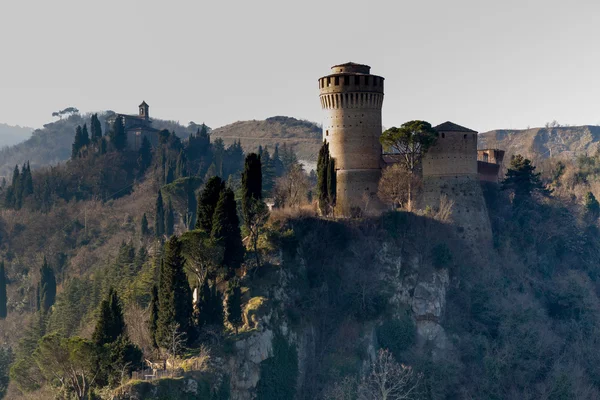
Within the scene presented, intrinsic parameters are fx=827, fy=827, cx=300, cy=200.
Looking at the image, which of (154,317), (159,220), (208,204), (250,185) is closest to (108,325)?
(154,317)

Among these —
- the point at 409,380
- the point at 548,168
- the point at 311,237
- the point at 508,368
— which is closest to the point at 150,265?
the point at 311,237

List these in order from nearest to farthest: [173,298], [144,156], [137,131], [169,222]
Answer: [173,298]
[169,222]
[144,156]
[137,131]

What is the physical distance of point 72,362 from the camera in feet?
130

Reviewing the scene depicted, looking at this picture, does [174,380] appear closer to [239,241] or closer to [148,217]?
[239,241]

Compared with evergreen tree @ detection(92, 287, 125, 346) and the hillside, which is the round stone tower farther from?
the hillside

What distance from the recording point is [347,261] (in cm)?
5106

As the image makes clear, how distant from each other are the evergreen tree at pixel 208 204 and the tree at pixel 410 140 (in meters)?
12.2

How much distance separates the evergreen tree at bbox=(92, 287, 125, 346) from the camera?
1598 inches

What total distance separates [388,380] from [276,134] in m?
89.5

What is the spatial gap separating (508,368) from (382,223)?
37.7ft

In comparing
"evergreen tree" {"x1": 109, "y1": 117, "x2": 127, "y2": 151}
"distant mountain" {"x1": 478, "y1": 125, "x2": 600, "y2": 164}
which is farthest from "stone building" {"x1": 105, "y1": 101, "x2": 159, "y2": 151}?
"distant mountain" {"x1": 478, "y1": 125, "x2": 600, "y2": 164}

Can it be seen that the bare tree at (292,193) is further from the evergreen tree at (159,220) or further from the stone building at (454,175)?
the evergreen tree at (159,220)

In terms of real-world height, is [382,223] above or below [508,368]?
above

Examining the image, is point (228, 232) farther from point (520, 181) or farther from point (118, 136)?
point (118, 136)
